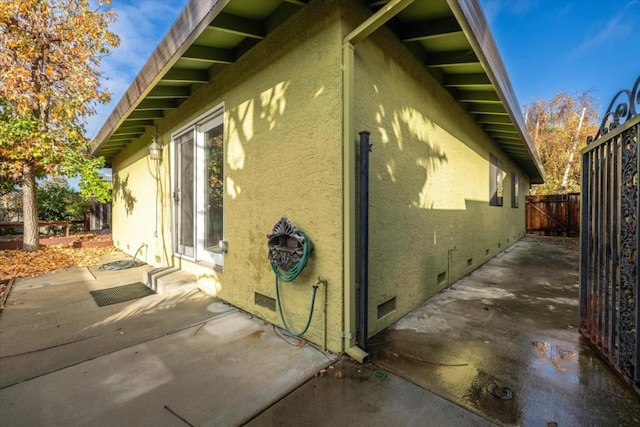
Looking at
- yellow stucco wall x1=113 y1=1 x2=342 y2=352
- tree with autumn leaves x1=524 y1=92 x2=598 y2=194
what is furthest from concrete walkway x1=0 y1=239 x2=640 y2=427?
tree with autumn leaves x1=524 y1=92 x2=598 y2=194

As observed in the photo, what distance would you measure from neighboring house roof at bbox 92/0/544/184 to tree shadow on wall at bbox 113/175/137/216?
273 centimetres

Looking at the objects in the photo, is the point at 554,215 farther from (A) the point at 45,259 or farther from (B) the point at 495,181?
(A) the point at 45,259

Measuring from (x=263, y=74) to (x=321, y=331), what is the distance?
2581mm

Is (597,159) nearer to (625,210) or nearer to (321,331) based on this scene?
(625,210)

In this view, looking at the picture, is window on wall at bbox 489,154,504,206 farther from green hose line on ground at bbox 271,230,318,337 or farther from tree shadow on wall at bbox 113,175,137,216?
tree shadow on wall at bbox 113,175,137,216

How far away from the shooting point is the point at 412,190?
3305mm

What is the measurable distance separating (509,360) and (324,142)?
2.28m

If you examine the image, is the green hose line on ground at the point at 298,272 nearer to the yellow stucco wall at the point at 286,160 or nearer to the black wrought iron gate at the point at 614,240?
the yellow stucco wall at the point at 286,160

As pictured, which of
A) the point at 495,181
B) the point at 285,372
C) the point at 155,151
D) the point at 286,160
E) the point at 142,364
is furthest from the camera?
the point at 495,181

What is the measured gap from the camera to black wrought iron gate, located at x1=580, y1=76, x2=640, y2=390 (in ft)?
6.20

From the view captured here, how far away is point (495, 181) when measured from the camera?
6.99 metres

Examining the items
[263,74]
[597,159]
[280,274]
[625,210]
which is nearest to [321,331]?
[280,274]

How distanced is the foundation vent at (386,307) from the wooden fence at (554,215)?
1447 cm

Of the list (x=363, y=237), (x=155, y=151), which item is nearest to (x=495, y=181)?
(x=363, y=237)
